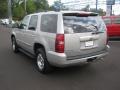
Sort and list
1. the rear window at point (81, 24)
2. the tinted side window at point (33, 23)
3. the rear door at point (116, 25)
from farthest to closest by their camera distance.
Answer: the rear door at point (116, 25), the tinted side window at point (33, 23), the rear window at point (81, 24)

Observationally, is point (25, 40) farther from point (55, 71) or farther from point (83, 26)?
point (83, 26)

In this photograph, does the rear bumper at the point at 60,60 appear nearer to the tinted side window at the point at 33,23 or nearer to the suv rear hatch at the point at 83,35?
the suv rear hatch at the point at 83,35

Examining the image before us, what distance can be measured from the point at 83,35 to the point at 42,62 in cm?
155

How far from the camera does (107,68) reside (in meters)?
6.73

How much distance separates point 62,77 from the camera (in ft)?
19.5

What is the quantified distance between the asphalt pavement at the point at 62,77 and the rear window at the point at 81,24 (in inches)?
52.8

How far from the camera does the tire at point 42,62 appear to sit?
6009 millimetres

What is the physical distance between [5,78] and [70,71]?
77.3 inches

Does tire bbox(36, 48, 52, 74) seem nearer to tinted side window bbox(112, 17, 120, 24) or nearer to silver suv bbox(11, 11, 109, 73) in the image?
silver suv bbox(11, 11, 109, 73)

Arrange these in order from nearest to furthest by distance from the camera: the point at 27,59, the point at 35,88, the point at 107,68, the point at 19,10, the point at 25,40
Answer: the point at 35,88
the point at 107,68
the point at 25,40
the point at 27,59
the point at 19,10

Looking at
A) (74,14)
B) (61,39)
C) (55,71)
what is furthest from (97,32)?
(55,71)

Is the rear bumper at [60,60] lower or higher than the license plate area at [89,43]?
lower

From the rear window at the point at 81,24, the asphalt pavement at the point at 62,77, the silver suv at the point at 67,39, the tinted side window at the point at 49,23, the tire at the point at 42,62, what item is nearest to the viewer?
the asphalt pavement at the point at 62,77

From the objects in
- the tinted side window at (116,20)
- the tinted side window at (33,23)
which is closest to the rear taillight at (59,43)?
the tinted side window at (33,23)
